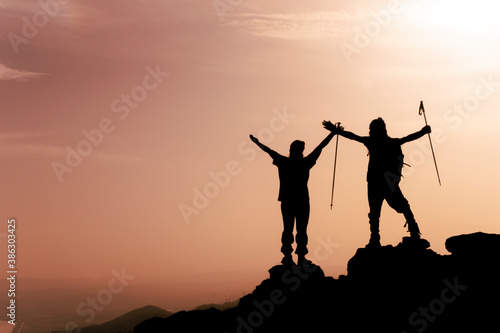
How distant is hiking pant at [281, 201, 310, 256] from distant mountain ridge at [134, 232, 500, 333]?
22.0 inches

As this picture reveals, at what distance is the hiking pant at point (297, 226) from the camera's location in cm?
2069

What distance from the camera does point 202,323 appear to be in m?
21.1

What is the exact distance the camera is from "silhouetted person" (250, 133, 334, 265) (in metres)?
20.7

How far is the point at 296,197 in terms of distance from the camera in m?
20.8

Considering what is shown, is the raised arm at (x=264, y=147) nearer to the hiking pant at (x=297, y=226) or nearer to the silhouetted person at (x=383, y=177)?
the hiking pant at (x=297, y=226)

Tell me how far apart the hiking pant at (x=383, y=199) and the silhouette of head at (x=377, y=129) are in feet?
4.57

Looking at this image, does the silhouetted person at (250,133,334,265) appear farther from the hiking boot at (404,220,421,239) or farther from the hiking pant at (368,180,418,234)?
the hiking boot at (404,220,421,239)

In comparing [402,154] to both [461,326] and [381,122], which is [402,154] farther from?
[461,326]

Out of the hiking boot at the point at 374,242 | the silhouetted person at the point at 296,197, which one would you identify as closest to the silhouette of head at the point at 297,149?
the silhouetted person at the point at 296,197

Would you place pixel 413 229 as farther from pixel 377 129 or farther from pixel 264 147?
pixel 264 147

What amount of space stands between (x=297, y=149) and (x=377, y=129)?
2.51 meters

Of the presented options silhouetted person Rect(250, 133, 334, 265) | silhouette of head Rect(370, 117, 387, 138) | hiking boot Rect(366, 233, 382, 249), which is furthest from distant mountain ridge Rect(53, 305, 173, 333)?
silhouette of head Rect(370, 117, 387, 138)

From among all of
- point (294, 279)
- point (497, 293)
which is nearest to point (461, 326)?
point (497, 293)

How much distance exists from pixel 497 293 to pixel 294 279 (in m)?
5.59
